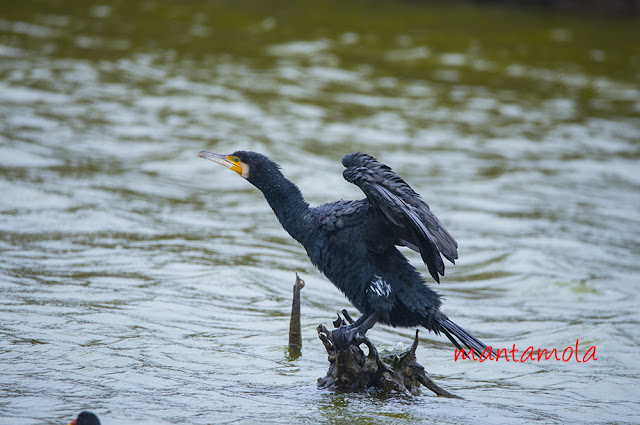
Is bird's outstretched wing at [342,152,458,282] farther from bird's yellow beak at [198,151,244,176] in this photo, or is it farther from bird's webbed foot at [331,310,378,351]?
bird's yellow beak at [198,151,244,176]

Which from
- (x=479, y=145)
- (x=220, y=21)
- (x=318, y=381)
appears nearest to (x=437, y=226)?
(x=318, y=381)

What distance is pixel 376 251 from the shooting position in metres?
5.27

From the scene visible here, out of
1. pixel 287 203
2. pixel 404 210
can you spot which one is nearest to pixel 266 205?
pixel 287 203

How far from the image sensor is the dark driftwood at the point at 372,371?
513 cm

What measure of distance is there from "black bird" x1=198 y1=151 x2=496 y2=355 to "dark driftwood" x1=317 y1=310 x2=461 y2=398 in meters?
0.14

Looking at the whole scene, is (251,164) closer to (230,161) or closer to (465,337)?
(230,161)

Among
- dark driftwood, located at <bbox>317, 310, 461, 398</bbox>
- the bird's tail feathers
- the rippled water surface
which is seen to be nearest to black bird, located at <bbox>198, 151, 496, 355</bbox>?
the bird's tail feathers

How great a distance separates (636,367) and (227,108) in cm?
1038

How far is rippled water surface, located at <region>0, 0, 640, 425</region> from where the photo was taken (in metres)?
5.59

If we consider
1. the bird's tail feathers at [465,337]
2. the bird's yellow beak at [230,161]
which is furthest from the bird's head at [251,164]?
the bird's tail feathers at [465,337]

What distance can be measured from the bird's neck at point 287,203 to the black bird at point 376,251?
0.8 inches

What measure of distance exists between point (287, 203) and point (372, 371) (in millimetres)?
1281

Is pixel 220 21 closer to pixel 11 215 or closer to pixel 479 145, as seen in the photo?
pixel 479 145

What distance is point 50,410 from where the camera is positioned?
4.66m
